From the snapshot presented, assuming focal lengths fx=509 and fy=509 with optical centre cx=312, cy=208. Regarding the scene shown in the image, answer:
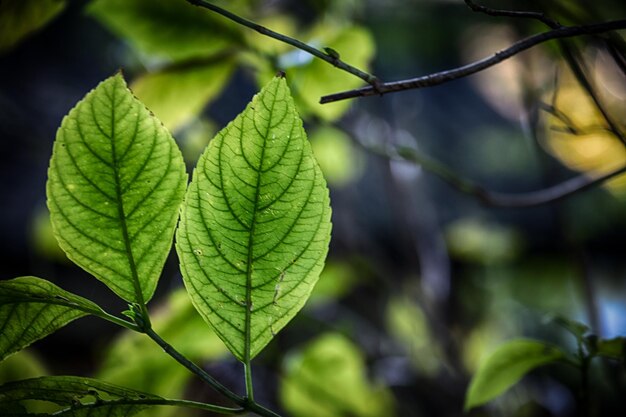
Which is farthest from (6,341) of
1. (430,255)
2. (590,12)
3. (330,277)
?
(430,255)

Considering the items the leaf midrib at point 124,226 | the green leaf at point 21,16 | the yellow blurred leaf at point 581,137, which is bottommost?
the leaf midrib at point 124,226

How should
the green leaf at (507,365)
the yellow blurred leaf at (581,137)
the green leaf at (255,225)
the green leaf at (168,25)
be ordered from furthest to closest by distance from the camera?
the yellow blurred leaf at (581,137), the green leaf at (168,25), the green leaf at (507,365), the green leaf at (255,225)

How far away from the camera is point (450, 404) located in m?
1.06

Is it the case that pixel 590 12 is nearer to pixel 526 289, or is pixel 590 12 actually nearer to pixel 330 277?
pixel 330 277

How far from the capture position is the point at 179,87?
0.64 m

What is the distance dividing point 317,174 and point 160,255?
124 mm

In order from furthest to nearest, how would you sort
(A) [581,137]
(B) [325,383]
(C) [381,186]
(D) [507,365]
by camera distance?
(C) [381,186] < (B) [325,383] < (A) [581,137] < (D) [507,365]

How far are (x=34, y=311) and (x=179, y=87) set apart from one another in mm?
356

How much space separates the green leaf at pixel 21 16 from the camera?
487 mm

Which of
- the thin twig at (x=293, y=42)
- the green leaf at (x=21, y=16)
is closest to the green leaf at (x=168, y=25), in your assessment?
the green leaf at (x=21, y=16)

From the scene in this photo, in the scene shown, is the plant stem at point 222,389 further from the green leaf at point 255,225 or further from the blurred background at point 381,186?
the blurred background at point 381,186

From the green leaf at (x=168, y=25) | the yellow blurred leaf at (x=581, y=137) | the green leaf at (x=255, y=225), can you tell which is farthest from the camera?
the yellow blurred leaf at (x=581, y=137)

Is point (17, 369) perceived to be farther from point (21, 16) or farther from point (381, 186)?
point (381, 186)

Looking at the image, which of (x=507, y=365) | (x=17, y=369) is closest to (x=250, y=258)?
(x=507, y=365)
